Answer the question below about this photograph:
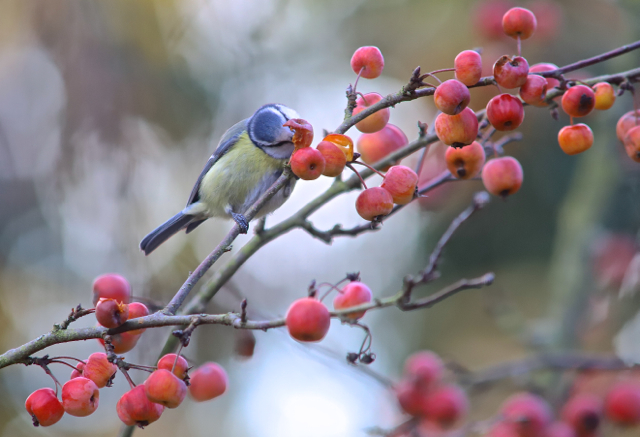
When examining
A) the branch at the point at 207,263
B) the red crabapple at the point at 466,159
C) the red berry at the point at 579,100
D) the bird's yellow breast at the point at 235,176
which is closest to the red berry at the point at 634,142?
the red berry at the point at 579,100

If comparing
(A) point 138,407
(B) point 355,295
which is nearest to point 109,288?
(A) point 138,407

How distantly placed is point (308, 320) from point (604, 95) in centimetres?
109

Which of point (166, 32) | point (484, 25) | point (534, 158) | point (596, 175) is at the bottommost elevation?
point (596, 175)

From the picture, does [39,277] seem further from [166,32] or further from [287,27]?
[287,27]

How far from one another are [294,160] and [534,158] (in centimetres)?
519

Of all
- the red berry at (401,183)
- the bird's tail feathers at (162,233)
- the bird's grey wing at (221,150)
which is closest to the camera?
the red berry at (401,183)

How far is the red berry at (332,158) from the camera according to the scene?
1422 mm

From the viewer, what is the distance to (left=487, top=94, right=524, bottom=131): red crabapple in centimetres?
146

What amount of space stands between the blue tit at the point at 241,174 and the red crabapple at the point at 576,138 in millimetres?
1496

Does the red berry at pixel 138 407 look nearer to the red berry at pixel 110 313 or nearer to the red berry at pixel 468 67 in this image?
the red berry at pixel 110 313

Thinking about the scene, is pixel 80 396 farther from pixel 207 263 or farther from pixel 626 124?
pixel 626 124

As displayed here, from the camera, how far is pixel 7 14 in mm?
5367

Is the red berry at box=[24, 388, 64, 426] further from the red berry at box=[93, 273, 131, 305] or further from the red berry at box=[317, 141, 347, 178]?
the red berry at box=[317, 141, 347, 178]

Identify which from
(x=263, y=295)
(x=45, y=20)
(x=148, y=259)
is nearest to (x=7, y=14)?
(x=45, y=20)
